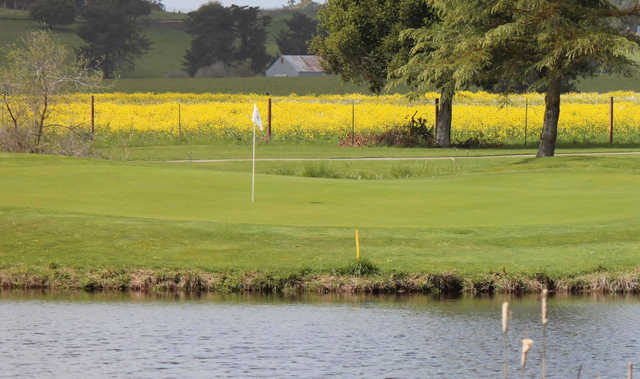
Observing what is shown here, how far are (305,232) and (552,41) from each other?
1803 cm

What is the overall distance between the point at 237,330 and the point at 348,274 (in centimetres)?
339

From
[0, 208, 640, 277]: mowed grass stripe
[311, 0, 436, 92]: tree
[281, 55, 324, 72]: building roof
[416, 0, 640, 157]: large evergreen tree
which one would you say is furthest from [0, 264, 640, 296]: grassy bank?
[281, 55, 324, 72]: building roof

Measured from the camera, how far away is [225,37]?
151125 mm

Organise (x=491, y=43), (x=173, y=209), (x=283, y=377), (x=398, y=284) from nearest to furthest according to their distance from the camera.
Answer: (x=283, y=377) → (x=398, y=284) → (x=173, y=209) → (x=491, y=43)

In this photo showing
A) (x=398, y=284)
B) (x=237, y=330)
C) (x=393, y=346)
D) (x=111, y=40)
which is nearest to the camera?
(x=393, y=346)

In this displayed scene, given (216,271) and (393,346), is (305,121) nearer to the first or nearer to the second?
(216,271)

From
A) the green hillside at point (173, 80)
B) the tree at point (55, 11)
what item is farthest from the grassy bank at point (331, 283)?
the tree at point (55, 11)

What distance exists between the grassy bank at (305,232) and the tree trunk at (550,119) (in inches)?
434

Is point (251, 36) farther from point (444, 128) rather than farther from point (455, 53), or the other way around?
point (455, 53)

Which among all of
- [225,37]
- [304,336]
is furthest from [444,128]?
[225,37]

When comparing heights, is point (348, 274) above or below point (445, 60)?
below

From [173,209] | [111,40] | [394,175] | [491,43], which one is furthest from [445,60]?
[111,40]

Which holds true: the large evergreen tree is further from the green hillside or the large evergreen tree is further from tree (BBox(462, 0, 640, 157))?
the green hillside

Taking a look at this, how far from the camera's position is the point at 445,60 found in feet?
117
